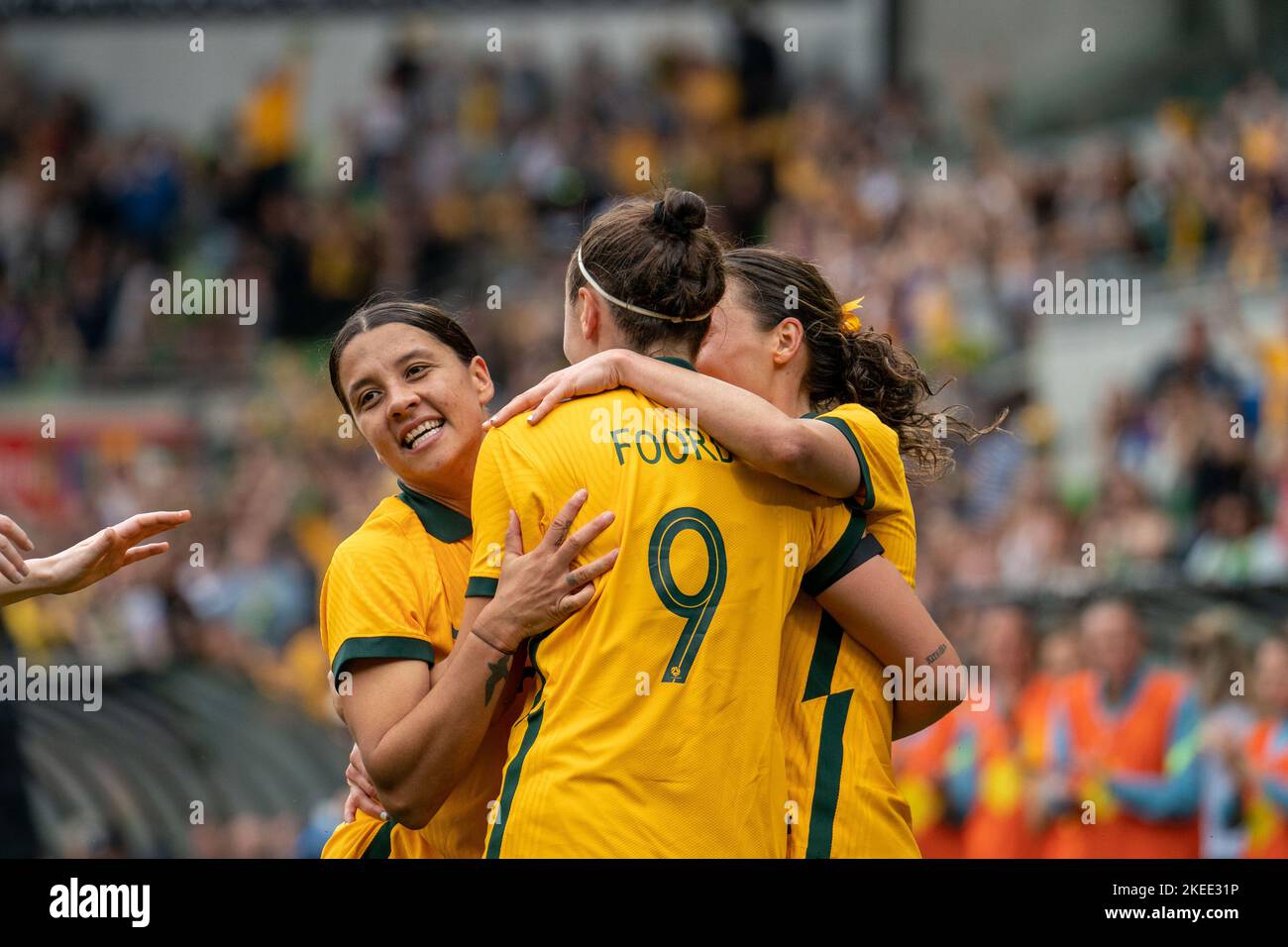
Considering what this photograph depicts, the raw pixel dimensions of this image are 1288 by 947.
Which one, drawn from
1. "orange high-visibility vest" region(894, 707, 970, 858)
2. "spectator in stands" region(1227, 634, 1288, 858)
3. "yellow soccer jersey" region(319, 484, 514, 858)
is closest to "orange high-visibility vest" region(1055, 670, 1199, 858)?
"spectator in stands" region(1227, 634, 1288, 858)

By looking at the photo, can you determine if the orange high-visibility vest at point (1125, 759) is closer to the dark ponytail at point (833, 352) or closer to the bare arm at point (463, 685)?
the dark ponytail at point (833, 352)

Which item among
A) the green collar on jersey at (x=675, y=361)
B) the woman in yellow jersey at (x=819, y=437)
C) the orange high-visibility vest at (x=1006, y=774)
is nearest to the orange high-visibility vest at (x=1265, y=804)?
the orange high-visibility vest at (x=1006, y=774)

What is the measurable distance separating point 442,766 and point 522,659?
244 millimetres

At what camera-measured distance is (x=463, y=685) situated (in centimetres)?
307

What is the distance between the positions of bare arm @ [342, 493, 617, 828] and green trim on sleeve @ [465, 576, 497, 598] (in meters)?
0.01

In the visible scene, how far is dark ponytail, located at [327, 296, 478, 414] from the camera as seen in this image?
140 inches

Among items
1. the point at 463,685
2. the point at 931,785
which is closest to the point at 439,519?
the point at 463,685

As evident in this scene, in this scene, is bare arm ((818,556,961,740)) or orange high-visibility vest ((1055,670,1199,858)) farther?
orange high-visibility vest ((1055,670,1199,858))

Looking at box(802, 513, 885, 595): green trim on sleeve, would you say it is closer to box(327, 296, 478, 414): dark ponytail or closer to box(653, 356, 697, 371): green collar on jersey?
box(653, 356, 697, 371): green collar on jersey

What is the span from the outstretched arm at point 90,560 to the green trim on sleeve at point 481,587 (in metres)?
0.75

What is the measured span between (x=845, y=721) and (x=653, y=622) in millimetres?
526

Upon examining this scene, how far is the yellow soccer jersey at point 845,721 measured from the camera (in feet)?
10.6

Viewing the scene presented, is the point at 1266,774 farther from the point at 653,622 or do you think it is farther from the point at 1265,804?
the point at 653,622
